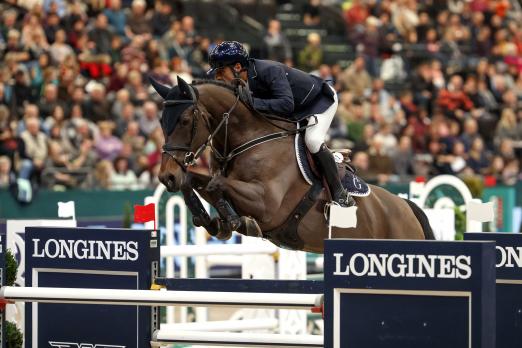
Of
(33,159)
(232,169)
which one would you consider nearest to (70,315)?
(232,169)

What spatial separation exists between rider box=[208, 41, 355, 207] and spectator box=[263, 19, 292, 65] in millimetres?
11698

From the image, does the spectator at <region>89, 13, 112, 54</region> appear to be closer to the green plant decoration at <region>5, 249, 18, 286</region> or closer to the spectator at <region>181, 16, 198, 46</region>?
the spectator at <region>181, 16, 198, 46</region>

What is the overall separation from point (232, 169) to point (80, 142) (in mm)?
7378

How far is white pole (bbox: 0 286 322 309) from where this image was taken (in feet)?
18.6

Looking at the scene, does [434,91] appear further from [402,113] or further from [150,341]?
[150,341]

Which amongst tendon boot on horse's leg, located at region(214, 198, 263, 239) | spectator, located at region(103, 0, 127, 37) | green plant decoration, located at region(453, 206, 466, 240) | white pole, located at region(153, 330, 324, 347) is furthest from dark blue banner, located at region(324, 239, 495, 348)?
spectator, located at region(103, 0, 127, 37)

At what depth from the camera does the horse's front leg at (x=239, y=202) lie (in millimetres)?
7324

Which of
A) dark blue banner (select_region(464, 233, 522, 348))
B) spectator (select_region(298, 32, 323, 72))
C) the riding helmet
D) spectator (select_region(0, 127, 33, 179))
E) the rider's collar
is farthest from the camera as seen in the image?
spectator (select_region(298, 32, 323, 72))

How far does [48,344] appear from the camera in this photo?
6457 mm

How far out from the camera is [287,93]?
782cm

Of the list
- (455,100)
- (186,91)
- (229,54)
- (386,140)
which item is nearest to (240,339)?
(186,91)

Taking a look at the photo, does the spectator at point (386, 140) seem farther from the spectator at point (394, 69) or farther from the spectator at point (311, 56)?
the spectator at point (394, 69)

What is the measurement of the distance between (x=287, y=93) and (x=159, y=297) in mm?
2415

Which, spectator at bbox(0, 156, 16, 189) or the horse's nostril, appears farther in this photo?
spectator at bbox(0, 156, 16, 189)
